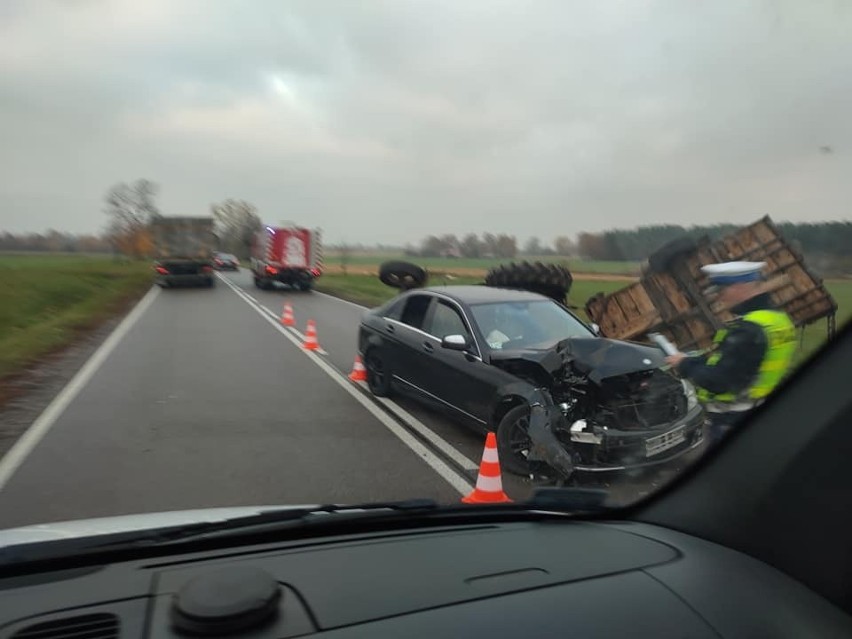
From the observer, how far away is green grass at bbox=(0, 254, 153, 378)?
46.0 feet

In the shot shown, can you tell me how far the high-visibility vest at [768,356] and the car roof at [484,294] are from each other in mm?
3618

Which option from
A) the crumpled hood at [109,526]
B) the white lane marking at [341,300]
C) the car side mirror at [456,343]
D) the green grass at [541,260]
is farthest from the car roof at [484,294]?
the white lane marking at [341,300]

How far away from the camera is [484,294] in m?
7.84

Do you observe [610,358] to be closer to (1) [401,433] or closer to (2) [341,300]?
(1) [401,433]

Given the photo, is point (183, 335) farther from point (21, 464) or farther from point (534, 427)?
point (534, 427)

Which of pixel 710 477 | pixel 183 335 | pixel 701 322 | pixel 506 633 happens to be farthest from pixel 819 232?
pixel 183 335

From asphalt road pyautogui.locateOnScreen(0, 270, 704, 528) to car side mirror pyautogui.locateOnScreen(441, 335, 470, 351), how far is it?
3.12 ft

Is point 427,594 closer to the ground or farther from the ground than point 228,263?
farther from the ground

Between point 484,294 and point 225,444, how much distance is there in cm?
309

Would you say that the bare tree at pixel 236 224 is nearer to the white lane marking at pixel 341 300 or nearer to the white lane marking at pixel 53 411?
the white lane marking at pixel 341 300

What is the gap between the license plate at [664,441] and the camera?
4883 millimetres

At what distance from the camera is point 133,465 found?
6043 mm

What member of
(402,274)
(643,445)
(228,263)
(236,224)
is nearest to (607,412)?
(643,445)

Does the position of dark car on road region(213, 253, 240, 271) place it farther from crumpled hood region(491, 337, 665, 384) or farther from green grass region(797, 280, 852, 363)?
green grass region(797, 280, 852, 363)
